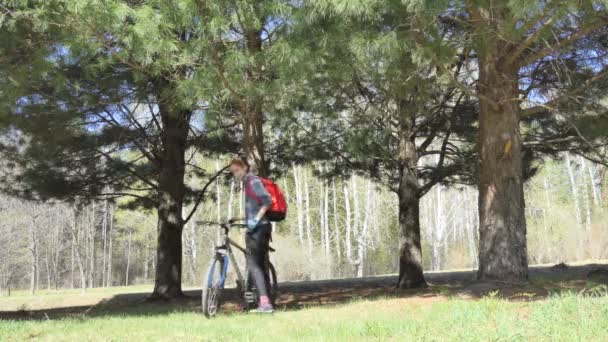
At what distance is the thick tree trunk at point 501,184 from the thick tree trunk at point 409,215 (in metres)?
3.37

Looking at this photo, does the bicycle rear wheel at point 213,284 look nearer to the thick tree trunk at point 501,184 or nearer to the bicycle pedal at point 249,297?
the bicycle pedal at point 249,297

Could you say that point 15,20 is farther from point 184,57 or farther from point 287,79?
point 287,79

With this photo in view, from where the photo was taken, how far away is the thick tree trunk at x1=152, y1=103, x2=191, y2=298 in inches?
410

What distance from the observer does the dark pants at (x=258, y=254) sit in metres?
5.31

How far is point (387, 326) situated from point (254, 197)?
2.18m

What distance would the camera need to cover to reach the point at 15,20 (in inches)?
234

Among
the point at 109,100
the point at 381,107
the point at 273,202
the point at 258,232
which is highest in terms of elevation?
the point at 109,100

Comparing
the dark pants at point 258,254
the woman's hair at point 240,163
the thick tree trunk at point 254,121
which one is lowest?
the dark pants at point 258,254

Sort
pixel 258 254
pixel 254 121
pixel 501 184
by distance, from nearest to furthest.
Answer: pixel 258 254, pixel 501 184, pixel 254 121

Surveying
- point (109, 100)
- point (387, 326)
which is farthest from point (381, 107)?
point (387, 326)

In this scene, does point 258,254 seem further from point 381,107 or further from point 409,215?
point 409,215

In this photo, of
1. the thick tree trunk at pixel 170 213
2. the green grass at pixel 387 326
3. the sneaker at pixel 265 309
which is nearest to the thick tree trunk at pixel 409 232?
the thick tree trunk at pixel 170 213

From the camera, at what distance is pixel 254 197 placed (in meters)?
5.37

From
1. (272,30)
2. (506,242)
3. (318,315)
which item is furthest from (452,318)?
(272,30)
